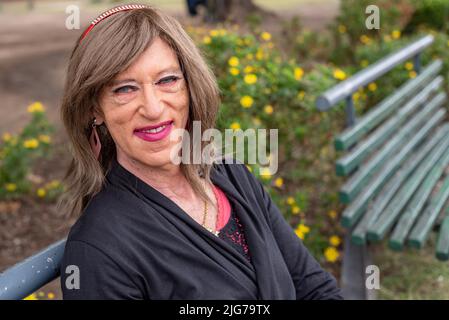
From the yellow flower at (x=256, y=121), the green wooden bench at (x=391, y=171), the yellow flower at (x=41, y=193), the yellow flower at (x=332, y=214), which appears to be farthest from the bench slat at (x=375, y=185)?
the yellow flower at (x=41, y=193)

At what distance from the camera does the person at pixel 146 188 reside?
156 cm

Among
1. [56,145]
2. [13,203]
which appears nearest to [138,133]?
[13,203]

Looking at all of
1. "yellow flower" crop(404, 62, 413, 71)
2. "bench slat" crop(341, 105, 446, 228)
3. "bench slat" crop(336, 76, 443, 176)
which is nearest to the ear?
"bench slat" crop(336, 76, 443, 176)

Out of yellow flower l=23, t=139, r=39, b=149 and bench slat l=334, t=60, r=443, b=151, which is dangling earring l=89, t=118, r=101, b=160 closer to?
bench slat l=334, t=60, r=443, b=151

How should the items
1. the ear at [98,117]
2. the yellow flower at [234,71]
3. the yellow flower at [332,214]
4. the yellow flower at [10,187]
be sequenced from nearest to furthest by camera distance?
the ear at [98,117], the yellow flower at [234,71], the yellow flower at [332,214], the yellow flower at [10,187]

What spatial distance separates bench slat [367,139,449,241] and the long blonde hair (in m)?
1.43

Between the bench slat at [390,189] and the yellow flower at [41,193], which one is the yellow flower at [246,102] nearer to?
the bench slat at [390,189]

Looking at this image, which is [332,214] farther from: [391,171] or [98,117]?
[98,117]

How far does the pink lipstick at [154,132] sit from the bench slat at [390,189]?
162cm

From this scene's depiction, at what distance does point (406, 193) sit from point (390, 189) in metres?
0.09

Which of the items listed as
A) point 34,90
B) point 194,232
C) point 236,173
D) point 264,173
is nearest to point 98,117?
point 194,232

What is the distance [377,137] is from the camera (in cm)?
342

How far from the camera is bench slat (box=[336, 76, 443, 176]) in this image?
119 inches

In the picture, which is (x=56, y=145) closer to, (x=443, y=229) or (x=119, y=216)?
(x=443, y=229)
